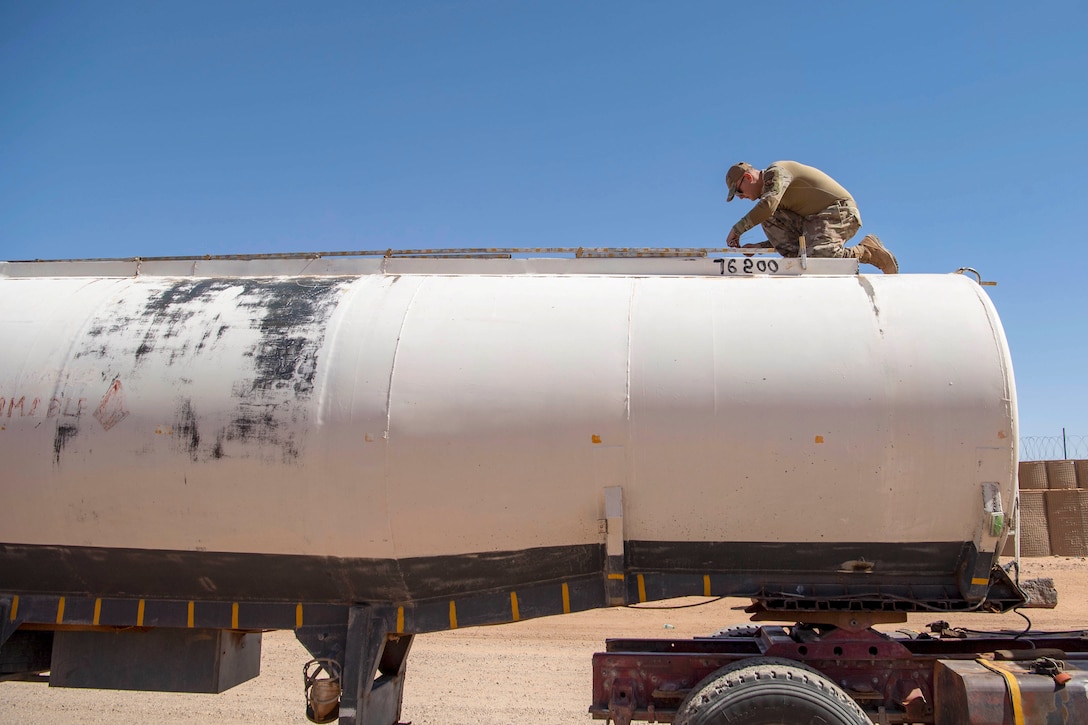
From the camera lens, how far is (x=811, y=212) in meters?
6.18

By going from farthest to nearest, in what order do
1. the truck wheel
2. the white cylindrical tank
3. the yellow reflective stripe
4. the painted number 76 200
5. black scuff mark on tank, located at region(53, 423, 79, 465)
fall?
the painted number 76 200
black scuff mark on tank, located at region(53, 423, 79, 465)
the white cylindrical tank
the yellow reflective stripe
the truck wheel

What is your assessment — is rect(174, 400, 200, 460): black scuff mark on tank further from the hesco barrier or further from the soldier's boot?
the hesco barrier

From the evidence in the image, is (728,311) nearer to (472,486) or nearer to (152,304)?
(472,486)

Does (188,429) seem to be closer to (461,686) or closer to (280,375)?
(280,375)

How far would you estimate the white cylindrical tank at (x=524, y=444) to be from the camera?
4.69 m

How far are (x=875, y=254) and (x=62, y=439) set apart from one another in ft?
19.9

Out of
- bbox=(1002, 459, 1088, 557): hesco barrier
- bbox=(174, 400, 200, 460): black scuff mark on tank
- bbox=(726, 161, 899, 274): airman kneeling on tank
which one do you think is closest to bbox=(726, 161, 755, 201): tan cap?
bbox=(726, 161, 899, 274): airman kneeling on tank

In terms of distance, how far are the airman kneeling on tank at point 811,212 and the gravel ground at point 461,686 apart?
3748 millimetres

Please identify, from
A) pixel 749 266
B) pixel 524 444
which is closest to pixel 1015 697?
pixel 749 266

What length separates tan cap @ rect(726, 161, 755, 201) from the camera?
21.1 ft

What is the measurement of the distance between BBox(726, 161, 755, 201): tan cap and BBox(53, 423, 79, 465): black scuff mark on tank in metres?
5.22

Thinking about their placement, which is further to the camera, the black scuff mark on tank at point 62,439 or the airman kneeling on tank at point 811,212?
the airman kneeling on tank at point 811,212

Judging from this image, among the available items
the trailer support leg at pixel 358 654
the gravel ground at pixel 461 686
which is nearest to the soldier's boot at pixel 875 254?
the gravel ground at pixel 461 686

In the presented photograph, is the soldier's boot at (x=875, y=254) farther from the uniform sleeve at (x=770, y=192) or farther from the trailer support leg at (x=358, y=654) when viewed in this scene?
the trailer support leg at (x=358, y=654)
